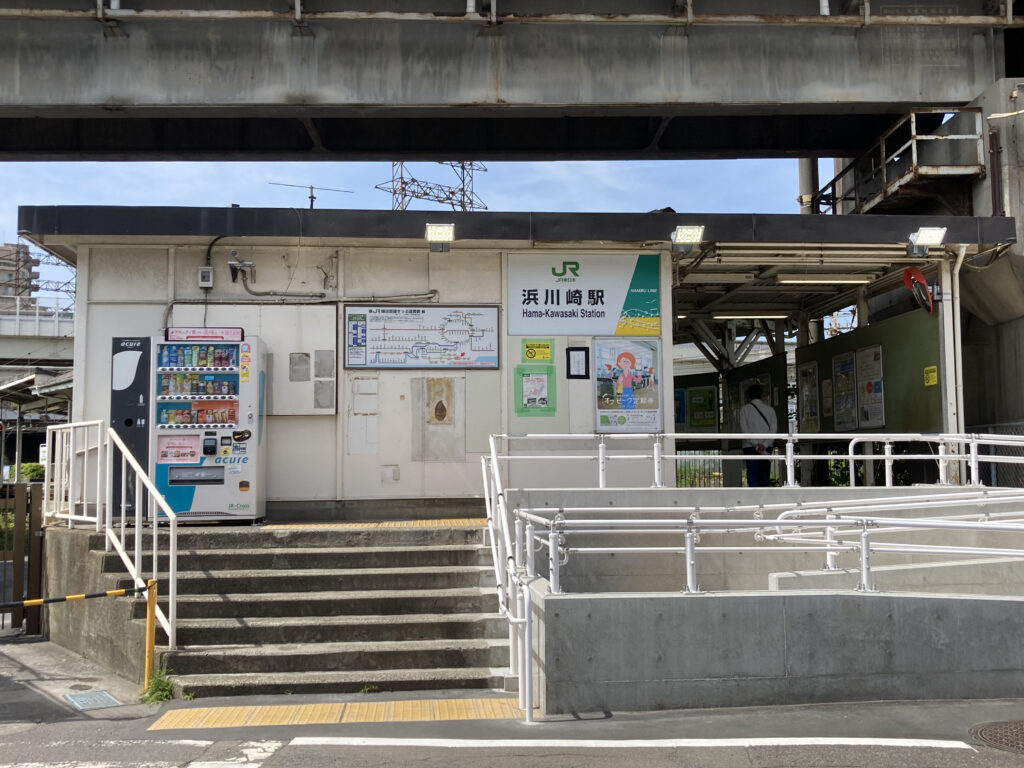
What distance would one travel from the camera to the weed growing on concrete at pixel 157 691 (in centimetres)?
694

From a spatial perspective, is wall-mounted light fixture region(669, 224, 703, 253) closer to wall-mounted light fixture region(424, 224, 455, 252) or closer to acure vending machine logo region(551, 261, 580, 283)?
acure vending machine logo region(551, 261, 580, 283)

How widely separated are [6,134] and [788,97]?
1393 cm

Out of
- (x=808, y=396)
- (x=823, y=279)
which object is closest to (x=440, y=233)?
(x=823, y=279)

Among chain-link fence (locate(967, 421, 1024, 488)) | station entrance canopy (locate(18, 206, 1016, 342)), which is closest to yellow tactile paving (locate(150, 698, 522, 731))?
station entrance canopy (locate(18, 206, 1016, 342))

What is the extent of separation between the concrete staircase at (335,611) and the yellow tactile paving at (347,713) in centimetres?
35

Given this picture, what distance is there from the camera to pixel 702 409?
1906 centimetres

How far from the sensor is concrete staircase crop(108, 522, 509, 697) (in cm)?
720

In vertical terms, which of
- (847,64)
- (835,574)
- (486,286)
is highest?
(847,64)

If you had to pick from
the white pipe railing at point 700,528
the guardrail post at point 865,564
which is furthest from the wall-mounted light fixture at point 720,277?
the guardrail post at point 865,564

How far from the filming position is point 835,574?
8172mm

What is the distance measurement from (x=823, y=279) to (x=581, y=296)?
13.9 ft

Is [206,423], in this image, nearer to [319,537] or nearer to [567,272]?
[319,537]

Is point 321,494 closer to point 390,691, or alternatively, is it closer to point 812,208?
point 390,691

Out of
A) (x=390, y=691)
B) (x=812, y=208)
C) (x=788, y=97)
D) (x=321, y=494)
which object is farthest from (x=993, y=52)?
(x=390, y=691)
